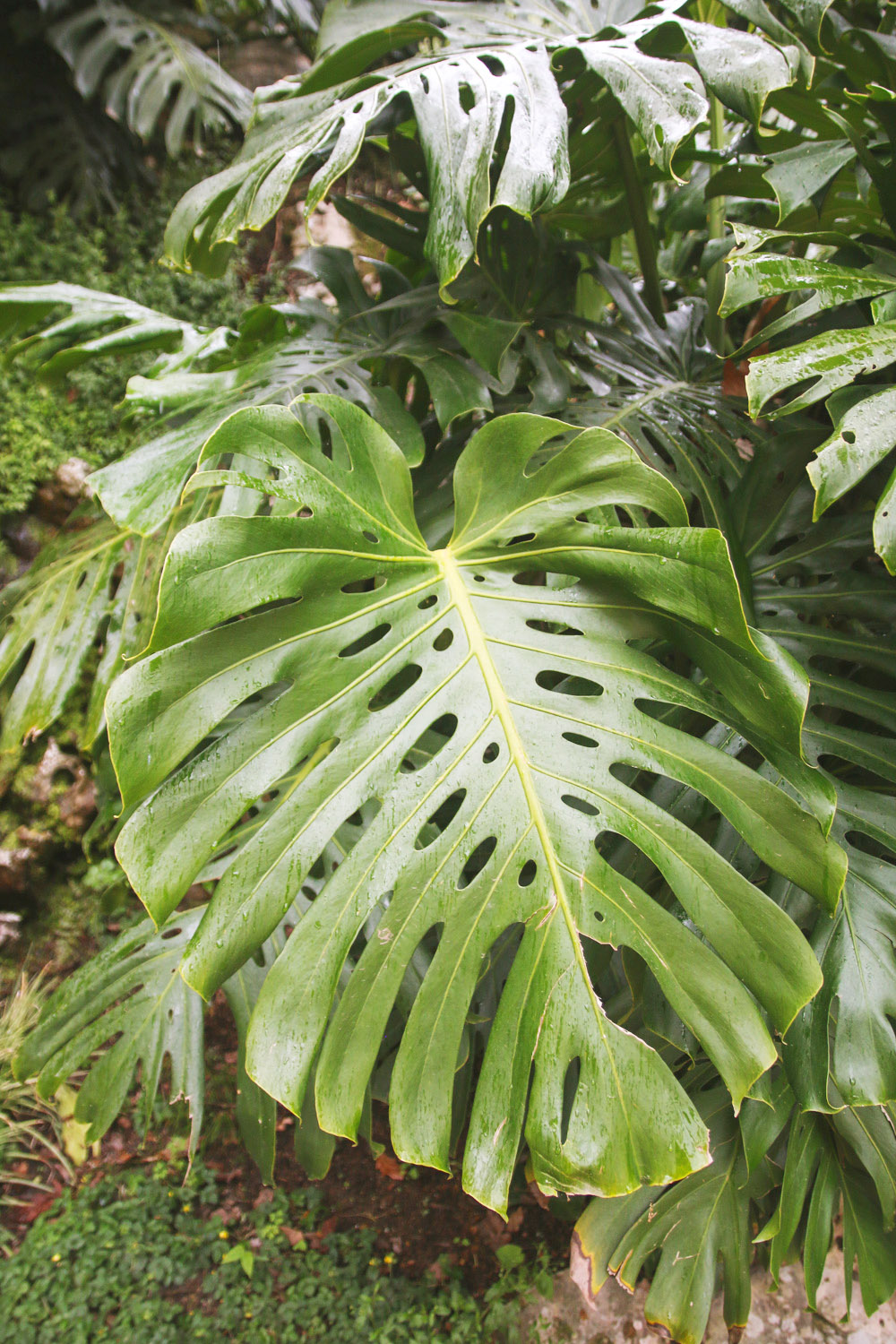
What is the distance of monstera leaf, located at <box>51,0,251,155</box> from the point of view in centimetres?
277

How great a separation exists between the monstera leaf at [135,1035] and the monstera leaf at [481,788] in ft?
1.51

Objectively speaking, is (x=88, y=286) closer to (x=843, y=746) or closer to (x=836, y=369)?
(x=836, y=369)

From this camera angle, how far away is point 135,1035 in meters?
1.13

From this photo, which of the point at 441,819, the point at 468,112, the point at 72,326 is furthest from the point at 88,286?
the point at 441,819

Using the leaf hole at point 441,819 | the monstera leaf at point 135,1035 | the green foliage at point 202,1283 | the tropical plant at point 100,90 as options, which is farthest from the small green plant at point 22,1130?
the tropical plant at point 100,90

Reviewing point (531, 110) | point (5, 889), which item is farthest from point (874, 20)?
point (5, 889)

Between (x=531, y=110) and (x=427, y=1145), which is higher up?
(x=531, y=110)

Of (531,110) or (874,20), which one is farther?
(874,20)

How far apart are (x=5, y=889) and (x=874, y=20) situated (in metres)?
3.01

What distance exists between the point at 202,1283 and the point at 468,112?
2.21 m

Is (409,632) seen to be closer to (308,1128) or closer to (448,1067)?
(448,1067)

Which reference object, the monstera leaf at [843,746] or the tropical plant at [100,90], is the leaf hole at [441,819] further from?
the tropical plant at [100,90]

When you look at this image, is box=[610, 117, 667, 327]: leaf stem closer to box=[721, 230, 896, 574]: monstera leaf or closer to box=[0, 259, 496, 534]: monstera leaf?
box=[0, 259, 496, 534]: monstera leaf

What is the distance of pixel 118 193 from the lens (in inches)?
129
